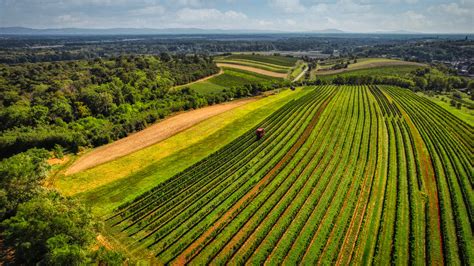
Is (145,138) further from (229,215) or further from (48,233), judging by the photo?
(48,233)

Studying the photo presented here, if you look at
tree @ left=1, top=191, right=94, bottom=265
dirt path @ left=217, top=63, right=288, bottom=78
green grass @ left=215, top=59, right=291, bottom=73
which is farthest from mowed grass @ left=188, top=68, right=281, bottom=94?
tree @ left=1, top=191, right=94, bottom=265

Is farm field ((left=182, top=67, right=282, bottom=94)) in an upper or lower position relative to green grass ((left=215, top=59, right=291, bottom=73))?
lower

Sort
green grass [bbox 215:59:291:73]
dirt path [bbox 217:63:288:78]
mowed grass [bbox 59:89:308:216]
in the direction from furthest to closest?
green grass [bbox 215:59:291:73] → dirt path [bbox 217:63:288:78] → mowed grass [bbox 59:89:308:216]

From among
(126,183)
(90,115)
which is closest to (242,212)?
(126,183)

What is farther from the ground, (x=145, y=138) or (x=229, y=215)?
(x=229, y=215)

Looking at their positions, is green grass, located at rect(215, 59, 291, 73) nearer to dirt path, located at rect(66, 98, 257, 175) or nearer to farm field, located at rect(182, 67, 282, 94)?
farm field, located at rect(182, 67, 282, 94)

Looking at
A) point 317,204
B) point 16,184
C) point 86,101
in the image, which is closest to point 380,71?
point 317,204

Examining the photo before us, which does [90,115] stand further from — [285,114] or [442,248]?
[442,248]
